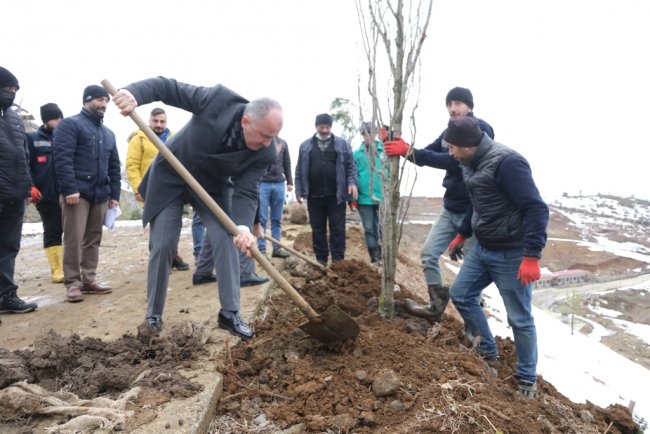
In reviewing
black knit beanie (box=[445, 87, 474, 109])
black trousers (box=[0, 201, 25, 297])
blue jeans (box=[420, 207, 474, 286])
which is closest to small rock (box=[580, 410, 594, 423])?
blue jeans (box=[420, 207, 474, 286])

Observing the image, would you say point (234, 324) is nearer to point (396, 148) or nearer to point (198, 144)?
point (198, 144)

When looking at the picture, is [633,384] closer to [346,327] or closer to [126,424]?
[346,327]

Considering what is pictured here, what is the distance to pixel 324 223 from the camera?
5477 mm

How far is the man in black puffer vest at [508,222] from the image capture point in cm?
Result: 266

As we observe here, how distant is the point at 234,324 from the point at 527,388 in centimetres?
216

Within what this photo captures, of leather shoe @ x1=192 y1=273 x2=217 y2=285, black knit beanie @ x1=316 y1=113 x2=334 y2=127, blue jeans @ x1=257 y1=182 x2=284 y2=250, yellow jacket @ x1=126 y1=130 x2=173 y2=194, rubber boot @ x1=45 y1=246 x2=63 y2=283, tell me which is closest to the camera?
leather shoe @ x1=192 y1=273 x2=217 y2=285

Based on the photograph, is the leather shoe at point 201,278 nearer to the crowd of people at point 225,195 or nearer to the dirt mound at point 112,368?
the crowd of people at point 225,195

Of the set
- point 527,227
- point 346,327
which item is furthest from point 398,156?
point 346,327

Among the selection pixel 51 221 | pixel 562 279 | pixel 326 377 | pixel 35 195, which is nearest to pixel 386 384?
pixel 326 377

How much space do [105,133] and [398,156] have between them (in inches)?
118

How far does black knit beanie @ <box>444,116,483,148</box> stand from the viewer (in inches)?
111

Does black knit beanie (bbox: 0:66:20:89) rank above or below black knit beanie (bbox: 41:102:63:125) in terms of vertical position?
above

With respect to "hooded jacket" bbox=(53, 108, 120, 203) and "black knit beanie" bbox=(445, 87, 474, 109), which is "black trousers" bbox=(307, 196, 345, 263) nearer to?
"black knit beanie" bbox=(445, 87, 474, 109)

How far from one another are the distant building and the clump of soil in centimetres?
1323
